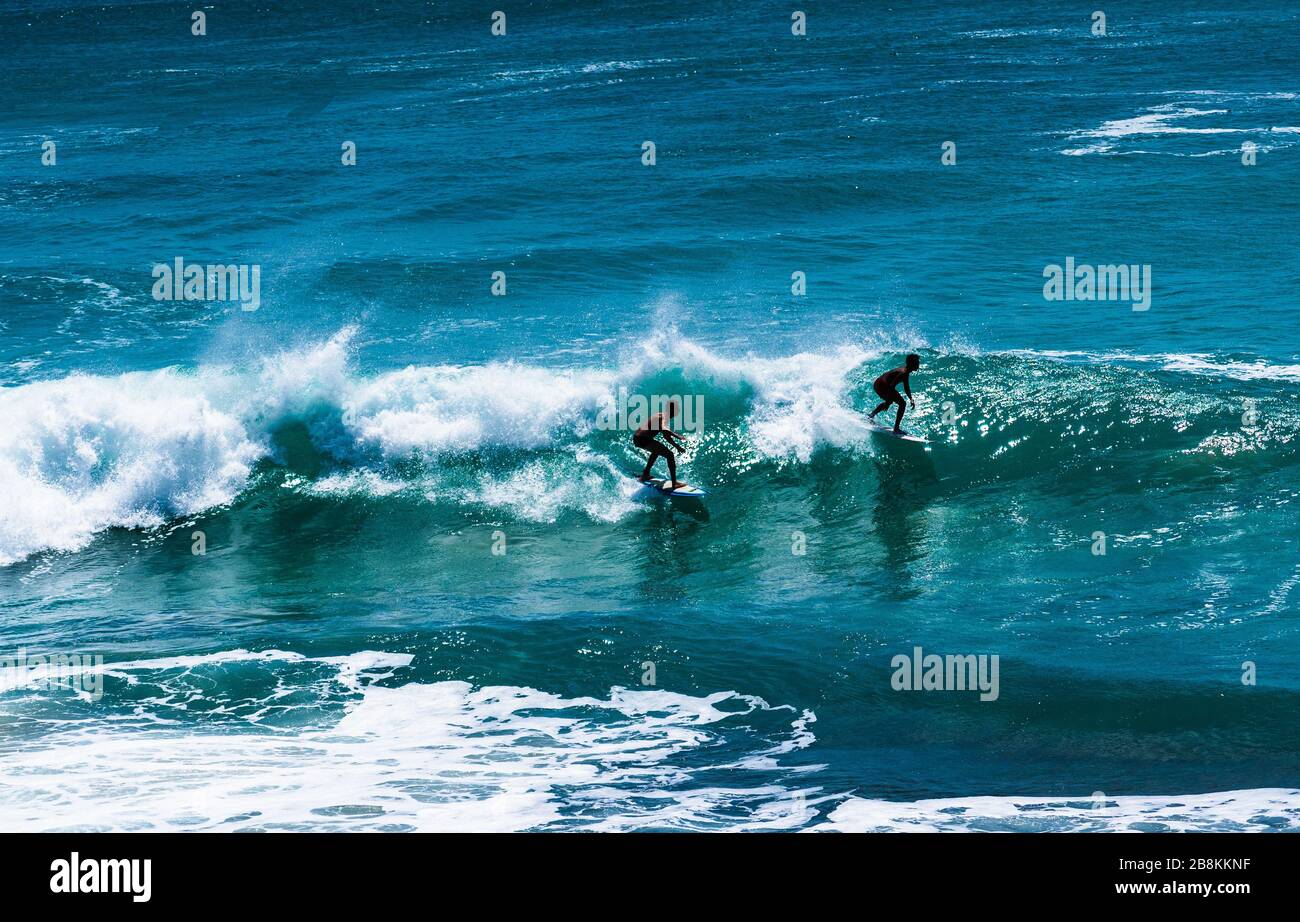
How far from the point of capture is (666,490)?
730 inches

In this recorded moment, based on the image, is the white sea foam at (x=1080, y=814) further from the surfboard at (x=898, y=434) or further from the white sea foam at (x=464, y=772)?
the surfboard at (x=898, y=434)

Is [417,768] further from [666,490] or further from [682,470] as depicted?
[682,470]

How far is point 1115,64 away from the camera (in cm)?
4528

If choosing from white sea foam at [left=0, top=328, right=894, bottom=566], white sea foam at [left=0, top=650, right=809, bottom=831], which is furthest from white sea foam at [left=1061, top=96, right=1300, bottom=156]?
white sea foam at [left=0, top=650, right=809, bottom=831]

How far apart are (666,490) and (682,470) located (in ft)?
3.91

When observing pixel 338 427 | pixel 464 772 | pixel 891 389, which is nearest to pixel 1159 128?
pixel 891 389

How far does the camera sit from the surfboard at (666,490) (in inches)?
730

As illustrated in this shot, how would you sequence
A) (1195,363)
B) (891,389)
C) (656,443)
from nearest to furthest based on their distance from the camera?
1. (656,443)
2. (891,389)
3. (1195,363)

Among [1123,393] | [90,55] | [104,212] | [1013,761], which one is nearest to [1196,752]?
[1013,761]

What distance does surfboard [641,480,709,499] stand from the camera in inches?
730

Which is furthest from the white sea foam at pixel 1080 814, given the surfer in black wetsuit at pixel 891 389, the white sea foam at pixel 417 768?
the surfer in black wetsuit at pixel 891 389

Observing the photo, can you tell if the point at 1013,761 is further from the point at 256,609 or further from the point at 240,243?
the point at 240,243

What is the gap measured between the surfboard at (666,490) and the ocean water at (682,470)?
210 mm
